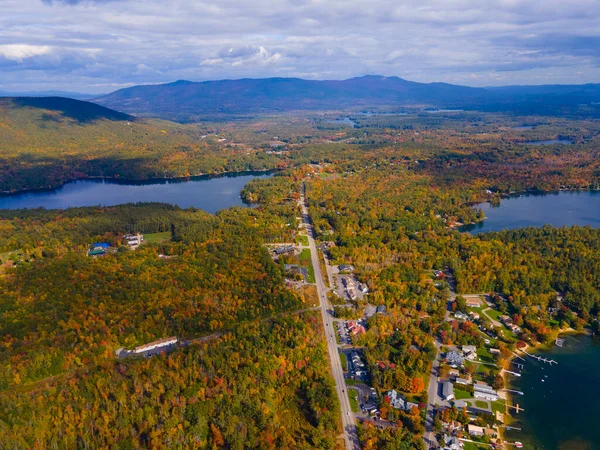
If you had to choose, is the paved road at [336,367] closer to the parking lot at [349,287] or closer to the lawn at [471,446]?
the parking lot at [349,287]

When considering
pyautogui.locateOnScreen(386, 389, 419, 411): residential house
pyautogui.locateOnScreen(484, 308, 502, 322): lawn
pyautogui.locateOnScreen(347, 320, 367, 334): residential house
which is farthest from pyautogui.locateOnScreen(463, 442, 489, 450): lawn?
pyautogui.locateOnScreen(484, 308, 502, 322): lawn

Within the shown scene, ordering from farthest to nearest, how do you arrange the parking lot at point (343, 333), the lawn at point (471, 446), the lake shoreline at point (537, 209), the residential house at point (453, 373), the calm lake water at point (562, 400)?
1. the lake shoreline at point (537, 209)
2. the parking lot at point (343, 333)
3. the residential house at point (453, 373)
4. the calm lake water at point (562, 400)
5. the lawn at point (471, 446)

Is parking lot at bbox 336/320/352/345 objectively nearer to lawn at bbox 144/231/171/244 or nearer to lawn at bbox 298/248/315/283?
lawn at bbox 298/248/315/283

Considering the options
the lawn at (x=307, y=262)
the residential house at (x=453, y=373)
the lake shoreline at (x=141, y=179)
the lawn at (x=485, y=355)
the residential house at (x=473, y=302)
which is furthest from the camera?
the lake shoreline at (x=141, y=179)

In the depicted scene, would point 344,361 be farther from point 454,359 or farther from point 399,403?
point 454,359

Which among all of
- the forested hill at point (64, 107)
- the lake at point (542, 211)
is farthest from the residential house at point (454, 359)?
the forested hill at point (64, 107)

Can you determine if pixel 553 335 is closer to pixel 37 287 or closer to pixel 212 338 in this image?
pixel 212 338

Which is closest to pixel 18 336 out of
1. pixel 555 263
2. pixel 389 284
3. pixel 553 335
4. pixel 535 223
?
pixel 389 284
